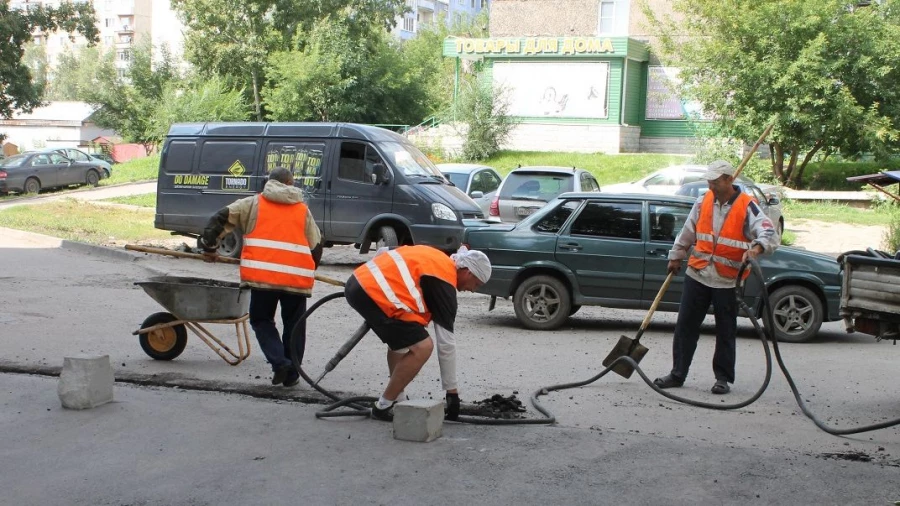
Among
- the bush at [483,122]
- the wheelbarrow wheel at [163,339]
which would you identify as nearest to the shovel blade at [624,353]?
the wheelbarrow wheel at [163,339]

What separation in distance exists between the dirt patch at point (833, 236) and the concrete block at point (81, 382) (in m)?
15.1

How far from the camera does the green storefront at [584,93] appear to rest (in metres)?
36.4

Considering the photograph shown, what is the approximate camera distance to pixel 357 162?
622 inches

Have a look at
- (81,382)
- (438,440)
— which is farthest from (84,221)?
(438,440)

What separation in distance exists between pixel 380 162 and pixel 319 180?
3.55 ft

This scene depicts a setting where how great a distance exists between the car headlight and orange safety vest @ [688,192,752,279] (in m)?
7.81

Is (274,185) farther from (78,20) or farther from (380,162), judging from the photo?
(78,20)

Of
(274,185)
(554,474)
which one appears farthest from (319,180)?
(554,474)

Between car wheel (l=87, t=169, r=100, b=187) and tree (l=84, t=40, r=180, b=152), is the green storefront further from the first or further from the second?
tree (l=84, t=40, r=180, b=152)

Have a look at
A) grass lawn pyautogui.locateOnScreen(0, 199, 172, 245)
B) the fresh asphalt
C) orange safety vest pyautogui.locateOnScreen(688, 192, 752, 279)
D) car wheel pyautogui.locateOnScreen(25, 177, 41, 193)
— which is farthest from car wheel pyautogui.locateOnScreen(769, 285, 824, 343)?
car wheel pyautogui.locateOnScreen(25, 177, 41, 193)

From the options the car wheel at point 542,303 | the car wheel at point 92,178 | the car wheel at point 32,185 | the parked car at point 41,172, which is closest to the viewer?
the car wheel at point 542,303

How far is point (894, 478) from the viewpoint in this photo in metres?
5.47

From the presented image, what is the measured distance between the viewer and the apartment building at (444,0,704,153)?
36.4 m

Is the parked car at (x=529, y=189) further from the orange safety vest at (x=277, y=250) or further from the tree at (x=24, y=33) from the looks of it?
the tree at (x=24, y=33)
